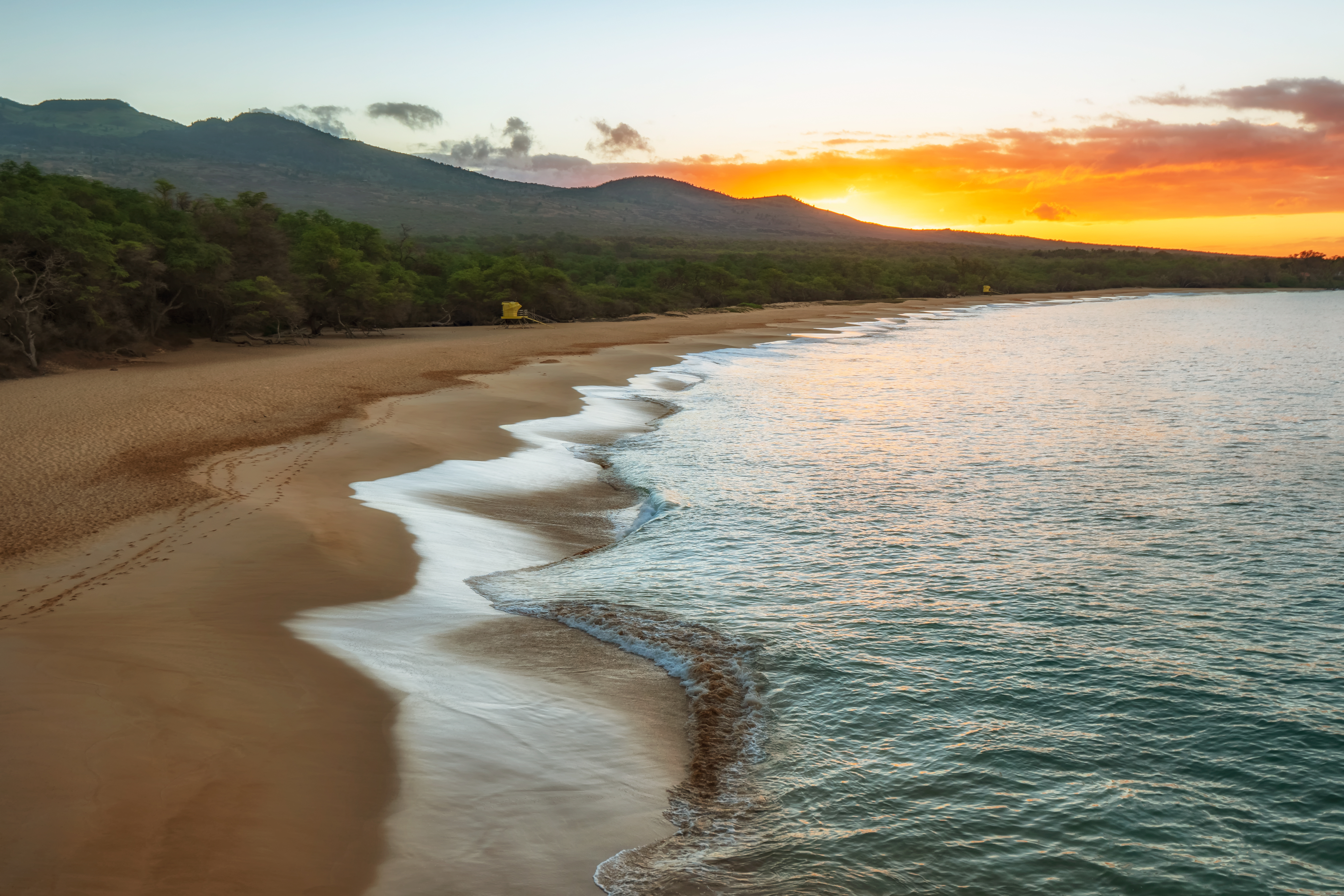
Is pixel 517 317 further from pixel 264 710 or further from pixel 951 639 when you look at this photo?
pixel 264 710

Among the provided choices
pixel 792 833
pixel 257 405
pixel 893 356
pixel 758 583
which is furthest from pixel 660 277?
pixel 792 833

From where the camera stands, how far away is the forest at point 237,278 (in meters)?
30.5

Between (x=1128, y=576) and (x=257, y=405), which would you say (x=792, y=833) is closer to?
(x=1128, y=576)

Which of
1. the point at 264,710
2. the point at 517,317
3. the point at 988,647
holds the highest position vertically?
the point at 517,317

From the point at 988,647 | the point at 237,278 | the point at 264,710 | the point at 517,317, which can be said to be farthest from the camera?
the point at 517,317

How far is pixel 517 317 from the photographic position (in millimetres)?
61344

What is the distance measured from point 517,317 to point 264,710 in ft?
183

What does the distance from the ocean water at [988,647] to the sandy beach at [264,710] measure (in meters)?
0.68

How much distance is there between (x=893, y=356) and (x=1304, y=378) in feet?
54.0

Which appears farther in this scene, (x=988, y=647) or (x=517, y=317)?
(x=517, y=317)

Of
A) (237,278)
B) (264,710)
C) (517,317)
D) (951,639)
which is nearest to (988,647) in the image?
(951,639)

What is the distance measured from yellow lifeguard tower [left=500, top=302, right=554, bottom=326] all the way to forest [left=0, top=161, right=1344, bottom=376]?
996 millimetres

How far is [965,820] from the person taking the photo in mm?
6277

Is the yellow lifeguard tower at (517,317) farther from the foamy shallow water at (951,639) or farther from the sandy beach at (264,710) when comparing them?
the sandy beach at (264,710)
